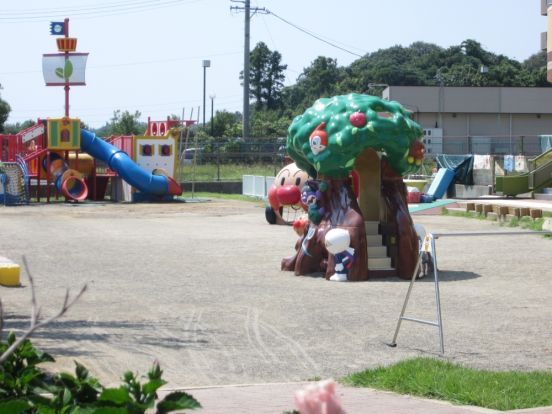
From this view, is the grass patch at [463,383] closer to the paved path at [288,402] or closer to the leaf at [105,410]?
the paved path at [288,402]

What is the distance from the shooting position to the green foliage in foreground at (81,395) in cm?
411

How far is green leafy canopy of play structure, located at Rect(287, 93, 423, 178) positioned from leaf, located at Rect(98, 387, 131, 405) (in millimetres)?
11531

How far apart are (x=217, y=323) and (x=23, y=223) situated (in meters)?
17.0

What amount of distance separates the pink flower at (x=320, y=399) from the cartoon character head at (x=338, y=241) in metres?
12.4

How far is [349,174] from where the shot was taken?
16.1m

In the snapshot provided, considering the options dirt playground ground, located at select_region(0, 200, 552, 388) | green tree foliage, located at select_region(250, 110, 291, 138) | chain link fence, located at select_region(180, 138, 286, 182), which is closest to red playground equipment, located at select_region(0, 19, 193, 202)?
chain link fence, located at select_region(180, 138, 286, 182)

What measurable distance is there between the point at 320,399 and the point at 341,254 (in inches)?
490

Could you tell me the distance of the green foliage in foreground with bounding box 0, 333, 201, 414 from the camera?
4109mm

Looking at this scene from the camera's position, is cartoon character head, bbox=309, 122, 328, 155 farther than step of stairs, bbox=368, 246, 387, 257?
No

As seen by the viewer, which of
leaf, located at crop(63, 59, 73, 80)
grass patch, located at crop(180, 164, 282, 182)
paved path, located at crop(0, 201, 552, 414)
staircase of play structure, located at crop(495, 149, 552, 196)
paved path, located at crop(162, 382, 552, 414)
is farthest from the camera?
grass patch, located at crop(180, 164, 282, 182)

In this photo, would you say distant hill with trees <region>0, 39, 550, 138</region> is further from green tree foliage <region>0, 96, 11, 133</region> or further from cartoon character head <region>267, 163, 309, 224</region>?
cartoon character head <region>267, 163, 309, 224</region>

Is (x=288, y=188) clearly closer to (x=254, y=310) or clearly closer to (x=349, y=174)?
(x=349, y=174)

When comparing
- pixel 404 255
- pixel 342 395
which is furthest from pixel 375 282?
pixel 342 395

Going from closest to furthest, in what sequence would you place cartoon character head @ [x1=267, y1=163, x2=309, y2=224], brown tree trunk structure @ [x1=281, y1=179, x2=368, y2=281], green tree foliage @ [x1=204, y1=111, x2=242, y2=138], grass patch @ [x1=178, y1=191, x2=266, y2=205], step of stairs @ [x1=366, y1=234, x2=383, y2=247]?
brown tree trunk structure @ [x1=281, y1=179, x2=368, y2=281] → step of stairs @ [x1=366, y1=234, x2=383, y2=247] → cartoon character head @ [x1=267, y1=163, x2=309, y2=224] → grass patch @ [x1=178, y1=191, x2=266, y2=205] → green tree foliage @ [x1=204, y1=111, x2=242, y2=138]
